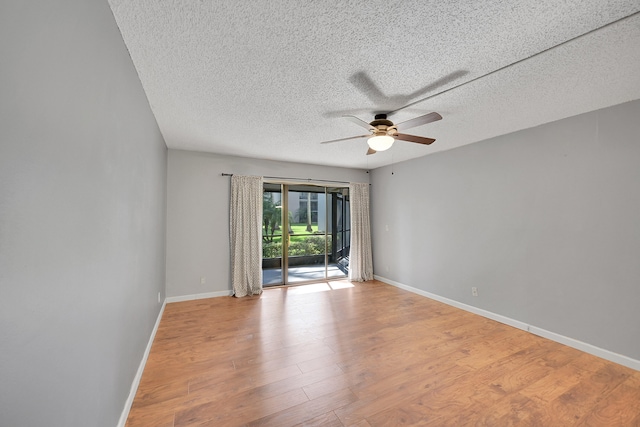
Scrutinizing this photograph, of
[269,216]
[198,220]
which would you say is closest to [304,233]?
[269,216]

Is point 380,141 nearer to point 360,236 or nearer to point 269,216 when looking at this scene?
point 269,216

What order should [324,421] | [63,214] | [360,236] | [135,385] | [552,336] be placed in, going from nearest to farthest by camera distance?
[63,214] → [324,421] → [135,385] → [552,336] → [360,236]

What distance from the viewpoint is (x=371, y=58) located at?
1.72 m

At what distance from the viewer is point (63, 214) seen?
2.93 feet

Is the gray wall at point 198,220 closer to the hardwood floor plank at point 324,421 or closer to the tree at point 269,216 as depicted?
the tree at point 269,216

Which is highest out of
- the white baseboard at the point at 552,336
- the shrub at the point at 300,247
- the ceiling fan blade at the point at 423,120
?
the ceiling fan blade at the point at 423,120

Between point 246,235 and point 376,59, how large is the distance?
349 centimetres

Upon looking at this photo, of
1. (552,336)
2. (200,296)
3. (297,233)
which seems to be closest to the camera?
(552,336)

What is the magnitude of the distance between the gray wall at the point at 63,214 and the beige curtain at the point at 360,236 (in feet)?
13.9

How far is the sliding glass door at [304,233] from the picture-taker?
4.92 metres

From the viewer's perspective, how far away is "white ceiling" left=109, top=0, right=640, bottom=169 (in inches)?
52.9

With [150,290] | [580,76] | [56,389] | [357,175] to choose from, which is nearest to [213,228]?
[150,290]

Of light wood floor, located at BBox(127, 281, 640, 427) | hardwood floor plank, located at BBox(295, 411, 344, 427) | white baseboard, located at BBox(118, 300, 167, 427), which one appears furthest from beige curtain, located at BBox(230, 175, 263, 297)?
hardwood floor plank, located at BBox(295, 411, 344, 427)

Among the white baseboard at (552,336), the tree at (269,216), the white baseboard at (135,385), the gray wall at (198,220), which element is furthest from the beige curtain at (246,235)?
the white baseboard at (552,336)
